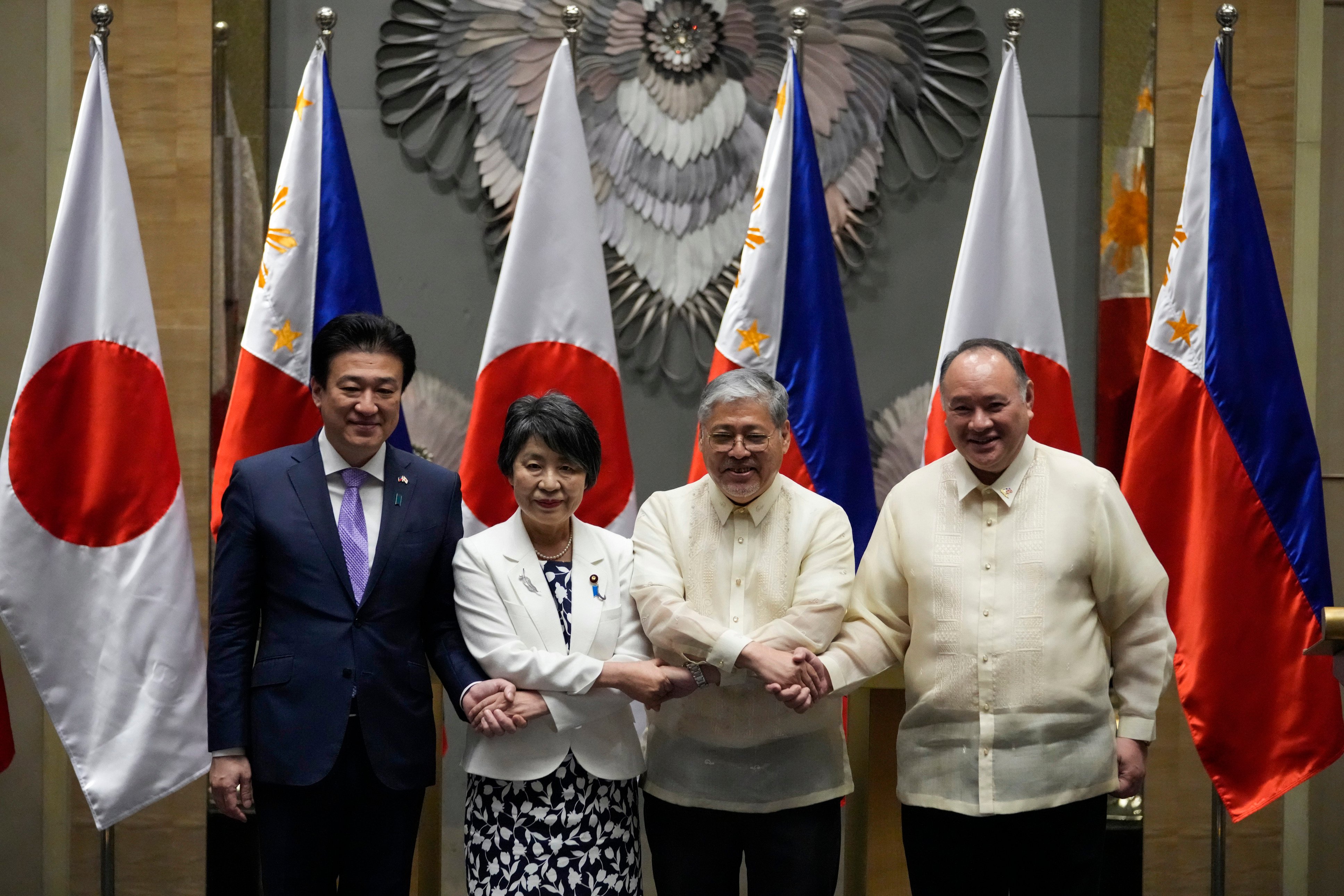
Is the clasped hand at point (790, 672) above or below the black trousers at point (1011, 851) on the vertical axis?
above

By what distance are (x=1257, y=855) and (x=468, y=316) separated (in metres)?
2.74

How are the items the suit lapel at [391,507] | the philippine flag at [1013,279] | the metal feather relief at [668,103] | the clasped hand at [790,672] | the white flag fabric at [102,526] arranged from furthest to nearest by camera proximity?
the metal feather relief at [668,103]
the philippine flag at [1013,279]
the white flag fabric at [102,526]
the suit lapel at [391,507]
the clasped hand at [790,672]

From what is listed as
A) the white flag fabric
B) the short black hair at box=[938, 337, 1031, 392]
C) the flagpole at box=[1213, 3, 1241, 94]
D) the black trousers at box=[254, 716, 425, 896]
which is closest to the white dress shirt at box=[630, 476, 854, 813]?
the short black hair at box=[938, 337, 1031, 392]

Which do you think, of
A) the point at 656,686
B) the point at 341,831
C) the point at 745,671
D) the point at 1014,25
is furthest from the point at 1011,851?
the point at 1014,25

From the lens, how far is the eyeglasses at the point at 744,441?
2.09 meters

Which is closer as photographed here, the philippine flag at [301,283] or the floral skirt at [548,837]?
the floral skirt at [548,837]

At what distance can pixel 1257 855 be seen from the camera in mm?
3395

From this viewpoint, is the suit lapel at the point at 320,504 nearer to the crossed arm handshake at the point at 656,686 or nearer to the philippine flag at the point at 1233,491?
the crossed arm handshake at the point at 656,686

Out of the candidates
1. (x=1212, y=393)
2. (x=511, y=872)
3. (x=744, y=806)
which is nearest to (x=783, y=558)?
(x=744, y=806)

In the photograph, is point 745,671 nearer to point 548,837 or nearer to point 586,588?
point 586,588

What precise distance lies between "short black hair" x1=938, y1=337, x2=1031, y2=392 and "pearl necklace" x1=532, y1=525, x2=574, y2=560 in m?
0.73

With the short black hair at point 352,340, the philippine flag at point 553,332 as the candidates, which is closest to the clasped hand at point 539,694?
the short black hair at point 352,340

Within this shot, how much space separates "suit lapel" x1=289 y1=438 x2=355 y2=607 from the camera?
207cm

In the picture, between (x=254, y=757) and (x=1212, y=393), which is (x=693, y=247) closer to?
(x=1212, y=393)
